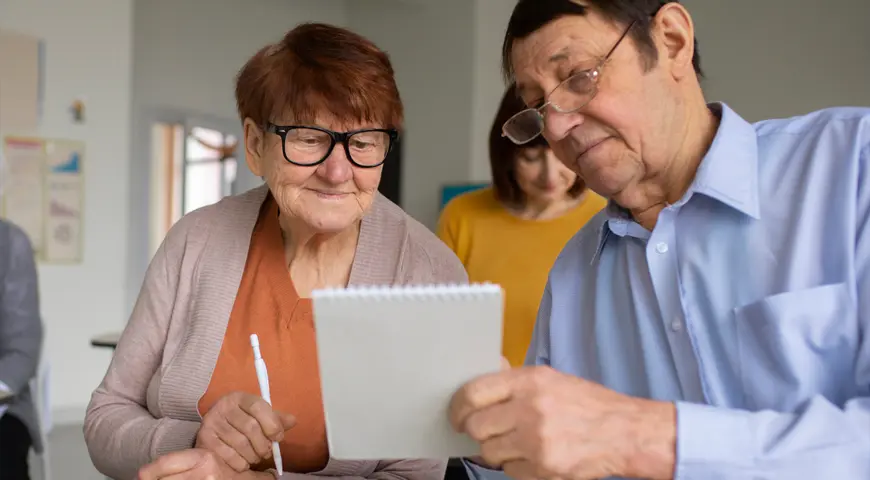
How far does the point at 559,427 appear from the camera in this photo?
2.73ft

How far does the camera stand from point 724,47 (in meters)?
5.16

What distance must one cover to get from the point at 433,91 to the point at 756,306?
19.3 ft

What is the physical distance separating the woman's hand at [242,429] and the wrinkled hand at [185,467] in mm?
24

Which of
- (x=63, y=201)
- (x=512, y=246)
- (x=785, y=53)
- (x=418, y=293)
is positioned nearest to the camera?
(x=418, y=293)

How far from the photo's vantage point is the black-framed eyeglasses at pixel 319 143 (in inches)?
53.2

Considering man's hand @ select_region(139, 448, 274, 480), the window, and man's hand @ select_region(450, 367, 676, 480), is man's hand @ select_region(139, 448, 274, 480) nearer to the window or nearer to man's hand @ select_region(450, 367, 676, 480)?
man's hand @ select_region(450, 367, 676, 480)

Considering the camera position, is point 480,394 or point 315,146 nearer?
point 480,394

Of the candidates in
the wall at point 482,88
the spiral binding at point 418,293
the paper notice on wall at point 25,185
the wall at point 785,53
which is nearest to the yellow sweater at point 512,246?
the spiral binding at point 418,293

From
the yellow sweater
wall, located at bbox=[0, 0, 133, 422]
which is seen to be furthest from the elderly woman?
wall, located at bbox=[0, 0, 133, 422]

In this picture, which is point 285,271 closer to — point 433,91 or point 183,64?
point 433,91

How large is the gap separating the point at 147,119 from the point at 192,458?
5852mm

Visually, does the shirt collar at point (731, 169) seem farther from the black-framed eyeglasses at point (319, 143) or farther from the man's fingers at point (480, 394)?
the black-framed eyeglasses at point (319, 143)

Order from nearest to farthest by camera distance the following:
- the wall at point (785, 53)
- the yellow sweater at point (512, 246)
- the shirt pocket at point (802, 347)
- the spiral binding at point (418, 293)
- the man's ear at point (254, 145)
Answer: the spiral binding at point (418, 293) → the shirt pocket at point (802, 347) → the man's ear at point (254, 145) → the yellow sweater at point (512, 246) → the wall at point (785, 53)

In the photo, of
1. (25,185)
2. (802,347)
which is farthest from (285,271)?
(25,185)
